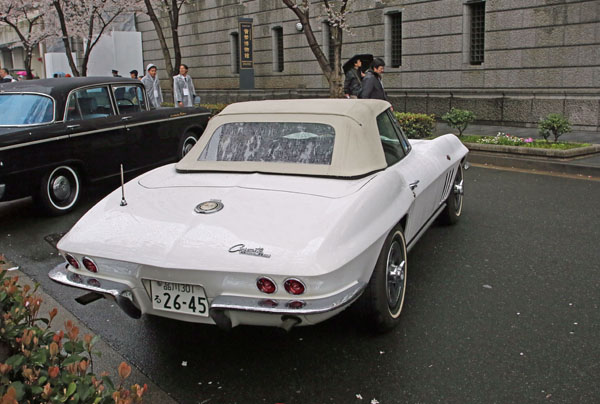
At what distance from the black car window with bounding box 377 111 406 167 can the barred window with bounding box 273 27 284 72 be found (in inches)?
857

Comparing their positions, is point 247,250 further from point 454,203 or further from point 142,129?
point 142,129

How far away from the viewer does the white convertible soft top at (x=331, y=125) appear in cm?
417

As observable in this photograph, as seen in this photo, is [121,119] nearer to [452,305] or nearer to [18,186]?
[18,186]

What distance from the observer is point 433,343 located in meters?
3.87

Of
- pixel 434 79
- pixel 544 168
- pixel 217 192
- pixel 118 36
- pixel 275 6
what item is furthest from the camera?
pixel 118 36

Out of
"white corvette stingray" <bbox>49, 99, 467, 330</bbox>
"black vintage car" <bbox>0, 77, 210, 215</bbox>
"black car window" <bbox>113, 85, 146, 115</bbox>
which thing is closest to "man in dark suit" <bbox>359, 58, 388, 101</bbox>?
"black vintage car" <bbox>0, 77, 210, 215</bbox>

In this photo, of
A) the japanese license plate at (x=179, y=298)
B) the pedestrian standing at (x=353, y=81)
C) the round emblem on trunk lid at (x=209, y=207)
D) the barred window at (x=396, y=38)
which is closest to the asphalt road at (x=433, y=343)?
the japanese license plate at (x=179, y=298)

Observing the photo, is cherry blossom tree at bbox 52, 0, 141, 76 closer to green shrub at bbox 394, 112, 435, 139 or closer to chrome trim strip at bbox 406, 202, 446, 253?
green shrub at bbox 394, 112, 435, 139

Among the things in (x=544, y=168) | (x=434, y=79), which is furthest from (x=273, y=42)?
(x=544, y=168)

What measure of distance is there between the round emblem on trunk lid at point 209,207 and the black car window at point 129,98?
5576 mm

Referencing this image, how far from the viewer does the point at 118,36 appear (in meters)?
31.9

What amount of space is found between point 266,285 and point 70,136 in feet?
18.2

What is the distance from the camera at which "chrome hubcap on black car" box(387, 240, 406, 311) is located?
156 inches

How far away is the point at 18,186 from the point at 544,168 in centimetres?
787
